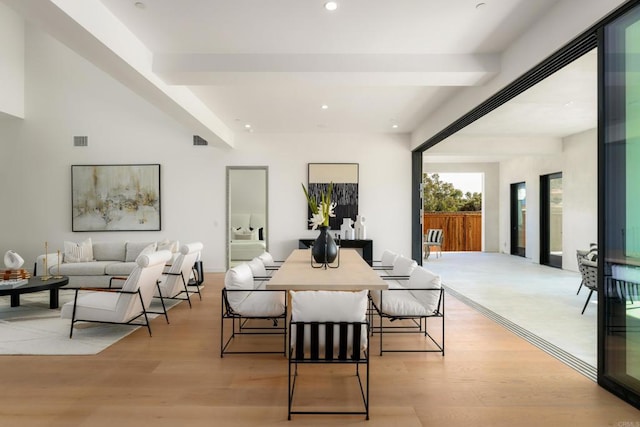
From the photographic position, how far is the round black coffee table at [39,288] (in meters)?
4.66

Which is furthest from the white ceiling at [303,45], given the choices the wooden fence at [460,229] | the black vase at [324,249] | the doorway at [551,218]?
the wooden fence at [460,229]

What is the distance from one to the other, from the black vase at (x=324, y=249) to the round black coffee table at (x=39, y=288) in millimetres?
3409

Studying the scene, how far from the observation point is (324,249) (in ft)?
12.6

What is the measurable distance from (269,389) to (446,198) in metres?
12.5

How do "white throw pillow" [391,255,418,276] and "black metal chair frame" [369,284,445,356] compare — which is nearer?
"black metal chair frame" [369,284,445,356]

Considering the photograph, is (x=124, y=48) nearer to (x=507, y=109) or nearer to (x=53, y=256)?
(x=53, y=256)

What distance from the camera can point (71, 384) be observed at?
2912 millimetres

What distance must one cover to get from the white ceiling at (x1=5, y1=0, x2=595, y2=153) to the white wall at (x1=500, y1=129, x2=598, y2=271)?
88.3 inches

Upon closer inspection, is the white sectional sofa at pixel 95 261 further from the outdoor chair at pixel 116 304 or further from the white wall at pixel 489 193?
the white wall at pixel 489 193

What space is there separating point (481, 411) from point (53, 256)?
6824 mm

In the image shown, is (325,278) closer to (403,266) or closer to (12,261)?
(403,266)

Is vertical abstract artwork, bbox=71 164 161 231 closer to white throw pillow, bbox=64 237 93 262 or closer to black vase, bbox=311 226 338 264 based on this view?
white throw pillow, bbox=64 237 93 262

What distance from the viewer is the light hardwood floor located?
2.42 metres

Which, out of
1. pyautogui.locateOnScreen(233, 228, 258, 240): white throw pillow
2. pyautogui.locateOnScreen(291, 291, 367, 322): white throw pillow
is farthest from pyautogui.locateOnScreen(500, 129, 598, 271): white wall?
pyautogui.locateOnScreen(233, 228, 258, 240): white throw pillow
